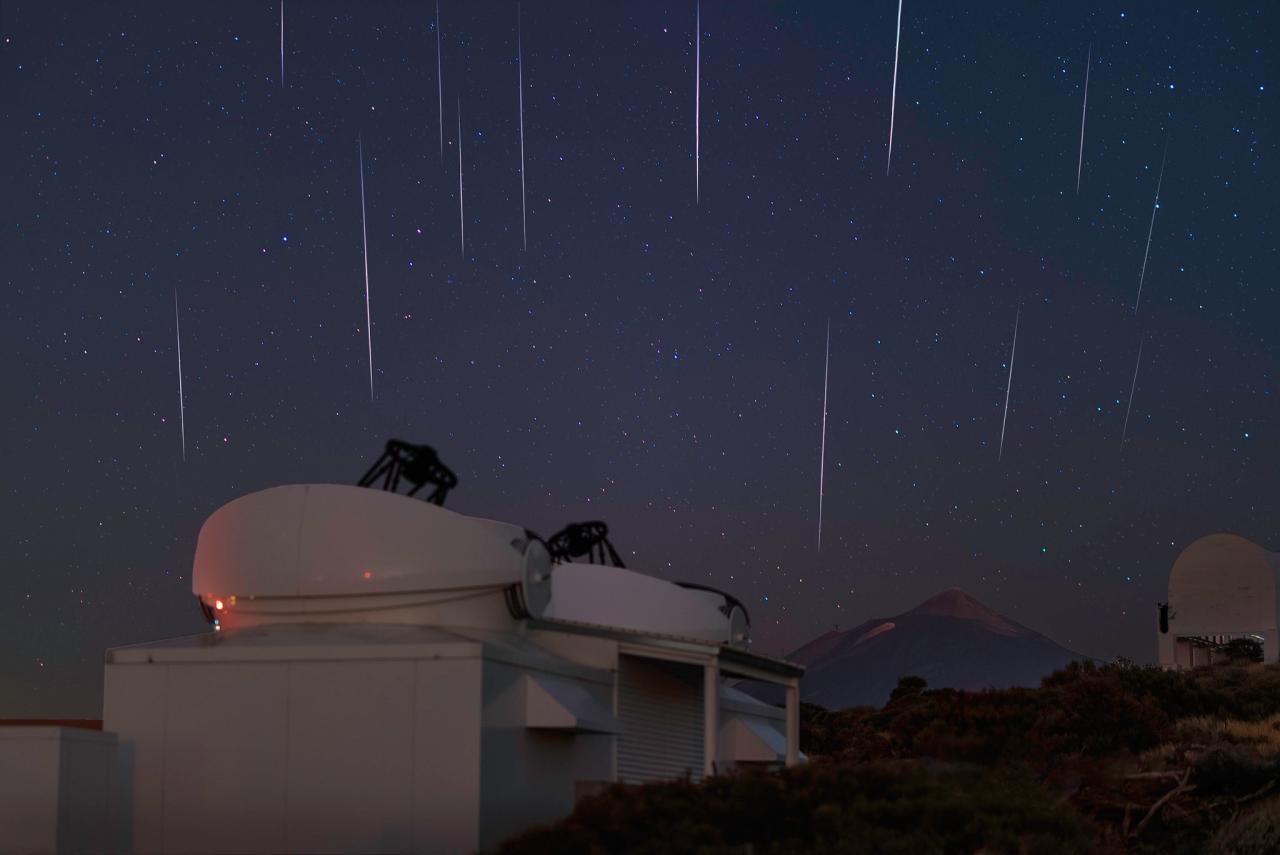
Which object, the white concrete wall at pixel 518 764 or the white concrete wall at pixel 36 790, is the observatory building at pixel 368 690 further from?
the white concrete wall at pixel 36 790

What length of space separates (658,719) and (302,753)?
6542 mm

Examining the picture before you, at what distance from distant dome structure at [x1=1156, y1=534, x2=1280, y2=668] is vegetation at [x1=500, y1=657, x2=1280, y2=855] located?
20.0ft

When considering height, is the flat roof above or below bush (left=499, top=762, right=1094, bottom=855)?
above

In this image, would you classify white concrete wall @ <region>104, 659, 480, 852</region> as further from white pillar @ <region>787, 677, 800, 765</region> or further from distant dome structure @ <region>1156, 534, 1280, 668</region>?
distant dome structure @ <region>1156, 534, 1280, 668</region>

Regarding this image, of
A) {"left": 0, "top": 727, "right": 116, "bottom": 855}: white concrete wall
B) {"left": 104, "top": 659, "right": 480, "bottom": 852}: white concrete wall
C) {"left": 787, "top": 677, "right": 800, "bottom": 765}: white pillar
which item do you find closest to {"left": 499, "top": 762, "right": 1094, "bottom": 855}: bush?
{"left": 104, "top": 659, "right": 480, "bottom": 852}: white concrete wall

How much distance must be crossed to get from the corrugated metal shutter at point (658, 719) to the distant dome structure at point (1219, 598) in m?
29.7

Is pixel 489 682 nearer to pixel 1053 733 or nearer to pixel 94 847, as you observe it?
pixel 94 847

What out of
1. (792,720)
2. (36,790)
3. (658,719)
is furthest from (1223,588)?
(36,790)

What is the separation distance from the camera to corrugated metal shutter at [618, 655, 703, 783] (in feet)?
76.2

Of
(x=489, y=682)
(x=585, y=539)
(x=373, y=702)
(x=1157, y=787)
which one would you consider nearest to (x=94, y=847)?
(x=373, y=702)

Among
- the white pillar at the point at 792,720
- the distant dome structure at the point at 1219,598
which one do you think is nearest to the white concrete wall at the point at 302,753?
the white pillar at the point at 792,720

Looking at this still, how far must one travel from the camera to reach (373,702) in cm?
1895

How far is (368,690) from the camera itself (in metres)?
19.0

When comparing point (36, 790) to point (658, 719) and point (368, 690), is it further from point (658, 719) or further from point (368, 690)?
point (658, 719)
